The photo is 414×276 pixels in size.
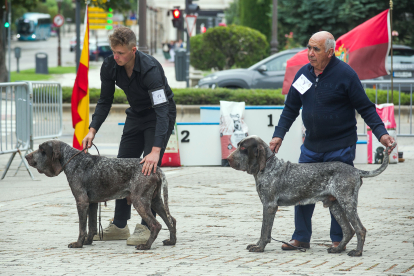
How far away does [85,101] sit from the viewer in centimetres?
970

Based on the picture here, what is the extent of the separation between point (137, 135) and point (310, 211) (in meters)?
1.63

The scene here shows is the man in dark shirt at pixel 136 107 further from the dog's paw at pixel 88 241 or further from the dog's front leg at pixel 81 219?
the dog's front leg at pixel 81 219

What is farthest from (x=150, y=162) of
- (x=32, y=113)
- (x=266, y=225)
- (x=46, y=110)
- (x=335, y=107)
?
(x=46, y=110)

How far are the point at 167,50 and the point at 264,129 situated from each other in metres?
41.2

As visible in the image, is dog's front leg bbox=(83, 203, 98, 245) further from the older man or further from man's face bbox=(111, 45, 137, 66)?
the older man

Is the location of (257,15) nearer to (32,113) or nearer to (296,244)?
(32,113)

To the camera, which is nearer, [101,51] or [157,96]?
[157,96]

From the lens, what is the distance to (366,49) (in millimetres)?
11102

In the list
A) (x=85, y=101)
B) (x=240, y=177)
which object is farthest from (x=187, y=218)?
(x=85, y=101)

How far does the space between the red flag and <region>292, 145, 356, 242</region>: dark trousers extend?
242 inches

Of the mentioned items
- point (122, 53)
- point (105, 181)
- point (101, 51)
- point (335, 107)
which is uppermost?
point (101, 51)

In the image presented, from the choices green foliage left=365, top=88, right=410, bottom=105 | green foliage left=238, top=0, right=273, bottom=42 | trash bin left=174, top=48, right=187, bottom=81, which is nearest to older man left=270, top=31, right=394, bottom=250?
green foliage left=365, top=88, right=410, bottom=105

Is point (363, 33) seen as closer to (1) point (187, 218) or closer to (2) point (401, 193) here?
(2) point (401, 193)

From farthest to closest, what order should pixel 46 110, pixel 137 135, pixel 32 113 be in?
Result: 1. pixel 46 110
2. pixel 32 113
3. pixel 137 135
